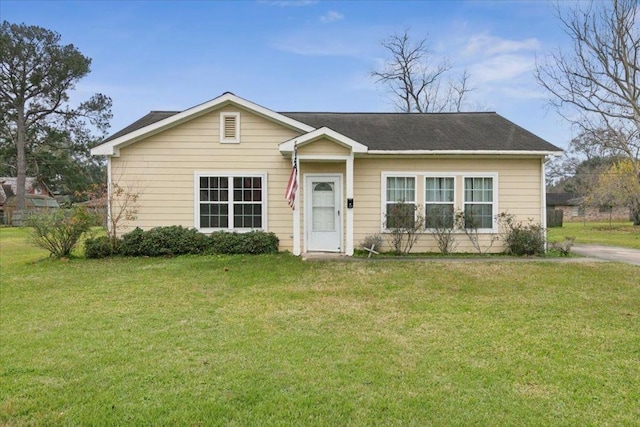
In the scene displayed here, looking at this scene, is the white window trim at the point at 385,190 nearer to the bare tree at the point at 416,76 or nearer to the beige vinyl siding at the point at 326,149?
the beige vinyl siding at the point at 326,149

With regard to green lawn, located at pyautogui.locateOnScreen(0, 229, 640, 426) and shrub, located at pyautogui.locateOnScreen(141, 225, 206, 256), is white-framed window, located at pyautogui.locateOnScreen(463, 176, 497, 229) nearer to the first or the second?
green lawn, located at pyautogui.locateOnScreen(0, 229, 640, 426)

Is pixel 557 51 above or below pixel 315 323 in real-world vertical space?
above

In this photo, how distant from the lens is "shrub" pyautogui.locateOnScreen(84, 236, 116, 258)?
1010 centimetres

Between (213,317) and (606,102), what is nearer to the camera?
(213,317)

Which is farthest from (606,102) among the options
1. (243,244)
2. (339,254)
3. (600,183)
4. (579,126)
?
(243,244)

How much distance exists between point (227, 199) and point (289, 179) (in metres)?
1.81

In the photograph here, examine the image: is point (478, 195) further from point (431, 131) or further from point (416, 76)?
point (416, 76)

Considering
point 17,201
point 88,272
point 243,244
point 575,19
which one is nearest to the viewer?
point 88,272


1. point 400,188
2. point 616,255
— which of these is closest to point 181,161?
point 400,188

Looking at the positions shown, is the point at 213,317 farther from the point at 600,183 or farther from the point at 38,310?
the point at 600,183

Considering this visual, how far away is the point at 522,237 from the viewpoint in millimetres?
10430

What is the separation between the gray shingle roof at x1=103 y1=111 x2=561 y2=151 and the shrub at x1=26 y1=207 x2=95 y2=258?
2309mm

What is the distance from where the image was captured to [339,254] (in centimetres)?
1065

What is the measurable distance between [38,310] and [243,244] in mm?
5250
